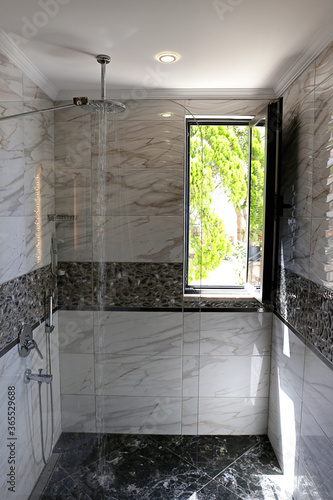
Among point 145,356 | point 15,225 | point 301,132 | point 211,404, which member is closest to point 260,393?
point 211,404

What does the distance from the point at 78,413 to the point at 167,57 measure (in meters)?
1.79

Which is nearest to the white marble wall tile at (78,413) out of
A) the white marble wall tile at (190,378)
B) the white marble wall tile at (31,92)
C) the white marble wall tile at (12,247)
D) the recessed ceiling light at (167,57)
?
the white marble wall tile at (190,378)

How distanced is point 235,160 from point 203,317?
110 cm

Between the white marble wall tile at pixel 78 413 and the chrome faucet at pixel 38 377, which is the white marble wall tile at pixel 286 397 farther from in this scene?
the chrome faucet at pixel 38 377

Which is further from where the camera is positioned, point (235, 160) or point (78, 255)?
point (235, 160)

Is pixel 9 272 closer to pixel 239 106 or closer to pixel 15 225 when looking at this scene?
pixel 15 225

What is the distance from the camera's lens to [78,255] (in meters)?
1.65

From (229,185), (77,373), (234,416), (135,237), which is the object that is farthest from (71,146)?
(234,416)

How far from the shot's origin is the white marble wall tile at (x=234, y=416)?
8.04 ft

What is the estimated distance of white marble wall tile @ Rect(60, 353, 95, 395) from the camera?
67.6 inches

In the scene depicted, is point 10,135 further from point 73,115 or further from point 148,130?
point 148,130

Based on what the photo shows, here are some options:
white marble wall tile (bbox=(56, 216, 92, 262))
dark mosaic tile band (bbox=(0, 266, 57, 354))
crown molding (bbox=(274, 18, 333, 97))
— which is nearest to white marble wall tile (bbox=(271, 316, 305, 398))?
white marble wall tile (bbox=(56, 216, 92, 262))

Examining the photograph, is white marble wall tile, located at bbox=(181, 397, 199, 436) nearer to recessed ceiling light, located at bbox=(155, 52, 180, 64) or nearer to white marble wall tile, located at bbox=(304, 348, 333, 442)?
white marble wall tile, located at bbox=(304, 348, 333, 442)

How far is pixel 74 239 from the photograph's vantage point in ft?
5.36
